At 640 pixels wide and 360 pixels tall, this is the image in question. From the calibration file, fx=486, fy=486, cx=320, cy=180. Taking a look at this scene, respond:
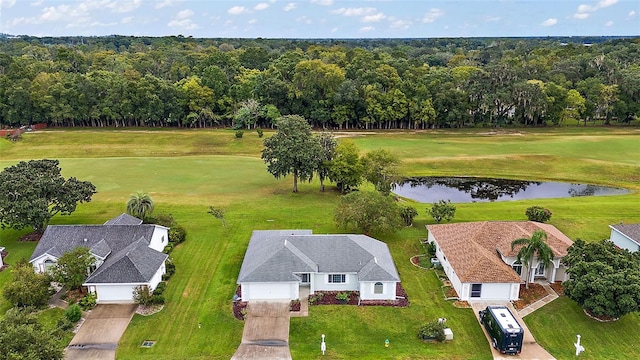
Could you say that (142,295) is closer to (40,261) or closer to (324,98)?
(40,261)

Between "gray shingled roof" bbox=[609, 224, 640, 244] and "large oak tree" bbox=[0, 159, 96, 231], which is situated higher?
"large oak tree" bbox=[0, 159, 96, 231]

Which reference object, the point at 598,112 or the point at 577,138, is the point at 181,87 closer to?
the point at 577,138

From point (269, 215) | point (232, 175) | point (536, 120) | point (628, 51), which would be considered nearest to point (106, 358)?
point (269, 215)

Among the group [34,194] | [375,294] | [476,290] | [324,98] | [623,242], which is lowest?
[375,294]

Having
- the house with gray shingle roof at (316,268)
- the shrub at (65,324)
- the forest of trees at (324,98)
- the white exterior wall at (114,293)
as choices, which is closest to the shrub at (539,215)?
the house with gray shingle roof at (316,268)

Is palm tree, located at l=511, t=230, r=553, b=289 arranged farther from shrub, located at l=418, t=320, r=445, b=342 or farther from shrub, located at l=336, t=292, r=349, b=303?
shrub, located at l=336, t=292, r=349, b=303

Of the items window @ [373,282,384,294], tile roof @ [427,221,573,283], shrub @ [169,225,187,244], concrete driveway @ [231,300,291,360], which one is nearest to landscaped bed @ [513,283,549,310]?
tile roof @ [427,221,573,283]

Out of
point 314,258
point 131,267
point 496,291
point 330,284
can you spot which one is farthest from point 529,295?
point 131,267
